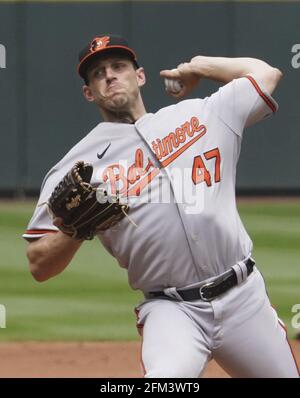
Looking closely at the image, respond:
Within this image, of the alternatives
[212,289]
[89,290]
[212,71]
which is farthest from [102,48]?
[89,290]

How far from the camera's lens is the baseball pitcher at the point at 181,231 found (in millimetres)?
4273

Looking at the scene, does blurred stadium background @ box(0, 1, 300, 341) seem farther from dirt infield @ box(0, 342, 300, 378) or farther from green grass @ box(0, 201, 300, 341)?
dirt infield @ box(0, 342, 300, 378)

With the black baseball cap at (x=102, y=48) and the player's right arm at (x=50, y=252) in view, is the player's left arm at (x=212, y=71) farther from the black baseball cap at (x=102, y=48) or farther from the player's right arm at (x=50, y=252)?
Result: the player's right arm at (x=50, y=252)

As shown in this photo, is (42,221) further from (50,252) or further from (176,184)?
(176,184)

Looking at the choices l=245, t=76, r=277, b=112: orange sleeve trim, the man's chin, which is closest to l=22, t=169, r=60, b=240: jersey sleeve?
the man's chin

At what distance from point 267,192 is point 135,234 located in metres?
12.0

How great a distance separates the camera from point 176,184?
4.33 metres

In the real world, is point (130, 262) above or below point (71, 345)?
above

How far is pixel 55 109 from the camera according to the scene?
16.0m

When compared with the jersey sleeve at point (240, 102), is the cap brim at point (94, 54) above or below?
above

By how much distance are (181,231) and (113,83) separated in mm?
693

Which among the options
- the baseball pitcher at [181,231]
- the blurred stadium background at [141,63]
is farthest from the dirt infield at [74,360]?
Answer: the blurred stadium background at [141,63]
